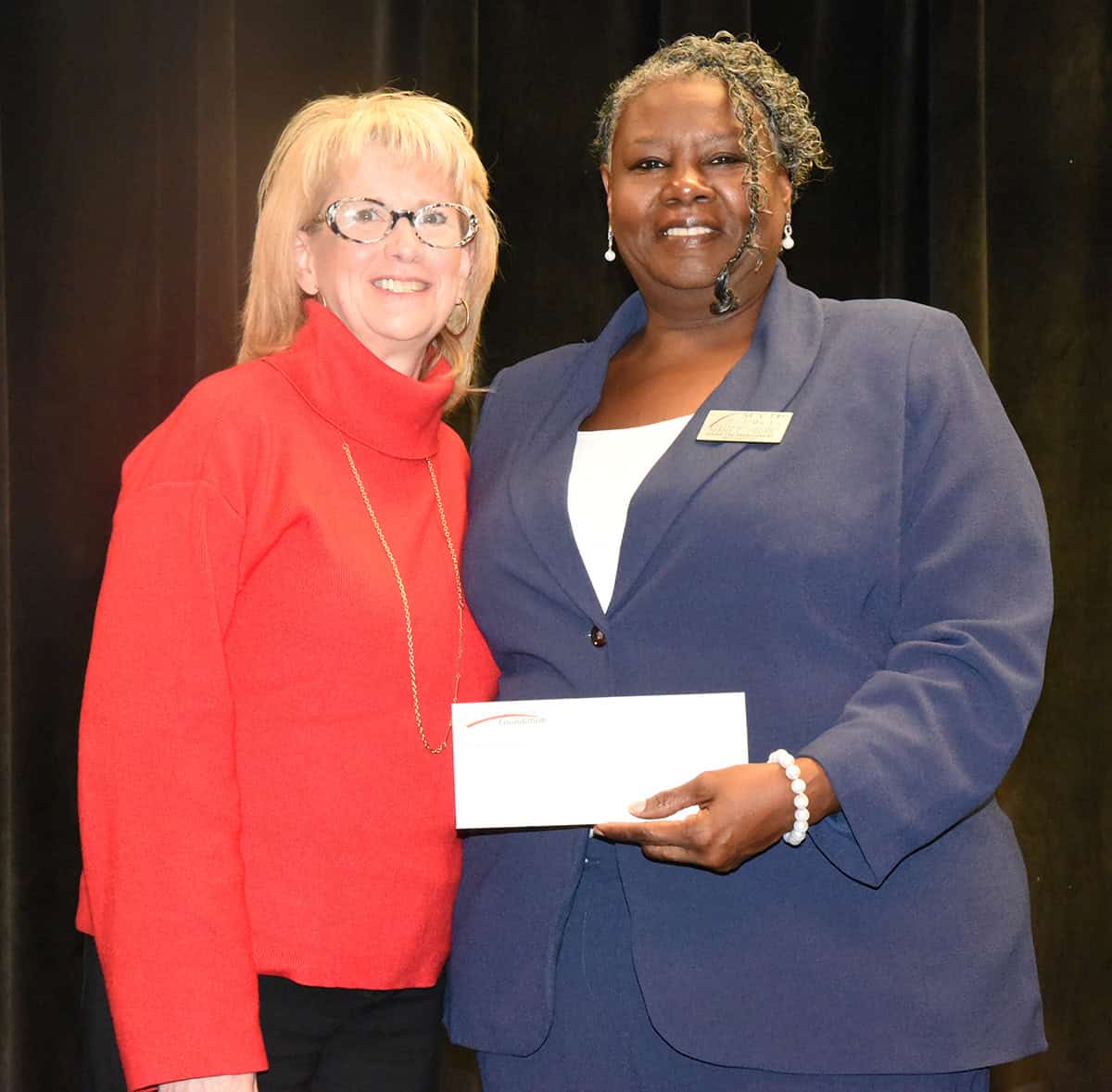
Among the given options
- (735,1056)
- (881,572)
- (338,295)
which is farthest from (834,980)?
(338,295)

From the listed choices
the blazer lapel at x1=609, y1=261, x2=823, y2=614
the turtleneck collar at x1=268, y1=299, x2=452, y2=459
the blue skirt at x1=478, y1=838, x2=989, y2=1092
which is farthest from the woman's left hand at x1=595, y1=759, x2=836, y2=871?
the turtleneck collar at x1=268, y1=299, x2=452, y2=459

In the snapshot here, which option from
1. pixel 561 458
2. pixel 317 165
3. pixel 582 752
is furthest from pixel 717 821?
pixel 317 165

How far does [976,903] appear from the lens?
1.59 meters

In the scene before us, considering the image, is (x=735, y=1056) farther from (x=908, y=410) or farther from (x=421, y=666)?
(x=908, y=410)

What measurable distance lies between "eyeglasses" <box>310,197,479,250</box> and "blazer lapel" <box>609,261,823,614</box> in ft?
1.43

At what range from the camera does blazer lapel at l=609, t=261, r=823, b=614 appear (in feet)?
5.55

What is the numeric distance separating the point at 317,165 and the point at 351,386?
0.32m

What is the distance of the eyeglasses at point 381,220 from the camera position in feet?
6.00

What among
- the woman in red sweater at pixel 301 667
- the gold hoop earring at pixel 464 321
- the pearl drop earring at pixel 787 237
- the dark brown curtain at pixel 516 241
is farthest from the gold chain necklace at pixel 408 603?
the dark brown curtain at pixel 516 241

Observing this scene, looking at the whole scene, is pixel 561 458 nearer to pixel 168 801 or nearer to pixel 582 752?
pixel 582 752

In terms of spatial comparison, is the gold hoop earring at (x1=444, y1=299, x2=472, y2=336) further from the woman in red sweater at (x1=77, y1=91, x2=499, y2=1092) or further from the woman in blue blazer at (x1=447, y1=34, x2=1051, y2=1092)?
the woman in blue blazer at (x1=447, y1=34, x2=1051, y2=1092)

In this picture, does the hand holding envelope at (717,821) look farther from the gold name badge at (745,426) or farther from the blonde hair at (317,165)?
the blonde hair at (317,165)

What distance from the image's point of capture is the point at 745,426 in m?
1.73

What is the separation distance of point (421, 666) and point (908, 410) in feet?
2.26
